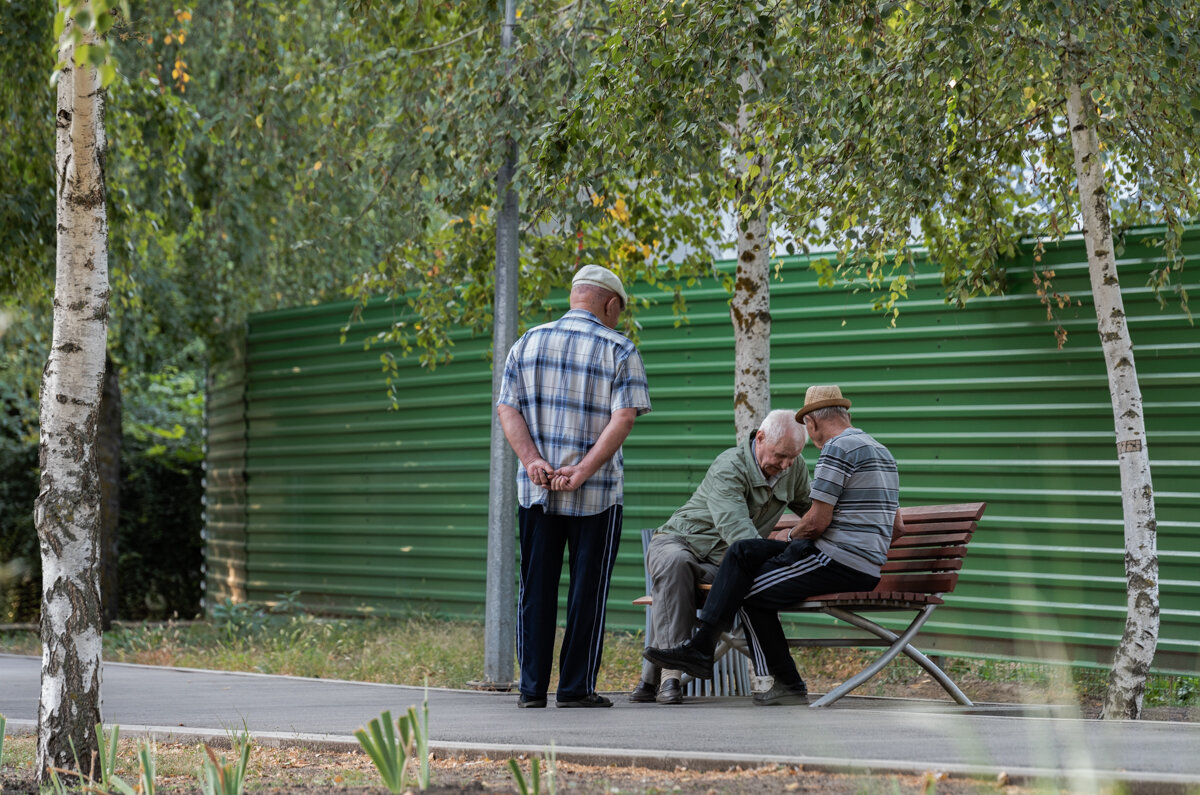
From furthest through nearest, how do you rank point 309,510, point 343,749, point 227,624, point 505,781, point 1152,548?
1. point 309,510
2. point 227,624
3. point 1152,548
4. point 343,749
5. point 505,781

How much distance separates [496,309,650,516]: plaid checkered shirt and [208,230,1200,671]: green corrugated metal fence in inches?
119

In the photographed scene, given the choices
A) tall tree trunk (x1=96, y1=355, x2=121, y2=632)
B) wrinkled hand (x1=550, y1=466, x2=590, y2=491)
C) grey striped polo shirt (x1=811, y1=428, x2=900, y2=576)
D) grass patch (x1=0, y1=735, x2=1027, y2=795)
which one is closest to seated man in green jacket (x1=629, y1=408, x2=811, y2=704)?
grey striped polo shirt (x1=811, y1=428, x2=900, y2=576)

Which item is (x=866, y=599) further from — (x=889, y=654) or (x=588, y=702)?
(x=588, y=702)

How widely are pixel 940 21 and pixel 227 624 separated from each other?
275 inches

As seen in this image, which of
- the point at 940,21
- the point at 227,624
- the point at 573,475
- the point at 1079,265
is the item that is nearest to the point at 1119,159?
the point at 1079,265

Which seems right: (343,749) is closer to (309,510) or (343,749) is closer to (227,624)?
(227,624)

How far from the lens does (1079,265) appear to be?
731 cm

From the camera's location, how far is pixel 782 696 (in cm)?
542

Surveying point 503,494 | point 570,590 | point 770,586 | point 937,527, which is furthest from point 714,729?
point 503,494

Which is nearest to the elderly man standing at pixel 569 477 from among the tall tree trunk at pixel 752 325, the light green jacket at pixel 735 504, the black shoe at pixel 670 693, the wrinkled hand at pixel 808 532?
the black shoe at pixel 670 693

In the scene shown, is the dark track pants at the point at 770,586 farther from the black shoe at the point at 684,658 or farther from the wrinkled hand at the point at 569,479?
the wrinkled hand at the point at 569,479

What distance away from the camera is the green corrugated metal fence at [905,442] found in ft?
23.4

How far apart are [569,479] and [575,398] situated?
1.21 ft

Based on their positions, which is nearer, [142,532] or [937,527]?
[937,527]
